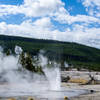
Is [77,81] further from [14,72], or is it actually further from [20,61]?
[20,61]

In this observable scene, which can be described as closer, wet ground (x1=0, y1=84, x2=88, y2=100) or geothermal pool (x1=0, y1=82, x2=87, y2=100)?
wet ground (x1=0, y1=84, x2=88, y2=100)

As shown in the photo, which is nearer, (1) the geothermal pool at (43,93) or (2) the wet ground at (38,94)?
(2) the wet ground at (38,94)

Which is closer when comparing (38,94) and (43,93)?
(38,94)

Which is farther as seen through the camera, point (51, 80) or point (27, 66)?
point (27, 66)

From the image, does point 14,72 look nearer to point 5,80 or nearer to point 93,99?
point 5,80

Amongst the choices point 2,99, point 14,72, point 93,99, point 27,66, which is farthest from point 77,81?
point 2,99

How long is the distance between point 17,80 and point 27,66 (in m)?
11.5

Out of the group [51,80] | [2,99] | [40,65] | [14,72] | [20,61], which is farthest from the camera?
[40,65]

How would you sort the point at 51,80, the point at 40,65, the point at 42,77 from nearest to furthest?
the point at 51,80
the point at 42,77
the point at 40,65

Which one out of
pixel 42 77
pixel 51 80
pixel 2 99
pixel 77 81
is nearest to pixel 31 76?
pixel 42 77

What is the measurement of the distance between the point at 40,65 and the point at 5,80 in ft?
66.1

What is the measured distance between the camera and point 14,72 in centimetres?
4425

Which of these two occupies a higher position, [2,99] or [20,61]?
[20,61]

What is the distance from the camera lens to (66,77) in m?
44.9
